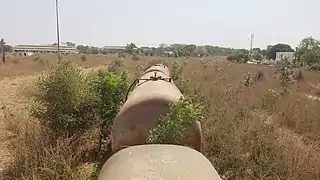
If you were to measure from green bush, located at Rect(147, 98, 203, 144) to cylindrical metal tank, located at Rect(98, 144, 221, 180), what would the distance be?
5.10 ft

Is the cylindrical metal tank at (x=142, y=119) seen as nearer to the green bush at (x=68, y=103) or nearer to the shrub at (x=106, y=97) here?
the green bush at (x=68, y=103)

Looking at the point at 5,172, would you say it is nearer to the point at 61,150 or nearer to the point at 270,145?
the point at 61,150

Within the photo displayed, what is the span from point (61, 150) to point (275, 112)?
662 cm

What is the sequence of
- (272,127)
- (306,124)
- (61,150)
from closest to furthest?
1. (61,150)
2. (272,127)
3. (306,124)

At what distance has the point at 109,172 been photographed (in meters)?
3.30

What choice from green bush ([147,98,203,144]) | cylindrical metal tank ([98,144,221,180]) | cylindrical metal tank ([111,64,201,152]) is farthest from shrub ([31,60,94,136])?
cylindrical metal tank ([98,144,221,180])

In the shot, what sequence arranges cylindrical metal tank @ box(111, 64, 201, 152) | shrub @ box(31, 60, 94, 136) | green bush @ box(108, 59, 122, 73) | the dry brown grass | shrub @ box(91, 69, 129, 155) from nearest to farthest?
cylindrical metal tank @ box(111, 64, 201, 152), the dry brown grass, shrub @ box(31, 60, 94, 136), shrub @ box(91, 69, 129, 155), green bush @ box(108, 59, 122, 73)

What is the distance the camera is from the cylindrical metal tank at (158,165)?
10.0 ft

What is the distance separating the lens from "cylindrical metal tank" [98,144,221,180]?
306cm

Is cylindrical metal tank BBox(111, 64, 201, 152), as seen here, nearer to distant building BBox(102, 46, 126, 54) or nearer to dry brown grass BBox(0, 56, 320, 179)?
dry brown grass BBox(0, 56, 320, 179)

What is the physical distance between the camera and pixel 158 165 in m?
3.18

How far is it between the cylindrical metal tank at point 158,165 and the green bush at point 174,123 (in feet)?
5.10

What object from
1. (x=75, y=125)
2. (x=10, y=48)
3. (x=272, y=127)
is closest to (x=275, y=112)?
(x=272, y=127)

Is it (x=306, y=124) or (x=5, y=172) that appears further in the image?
(x=306, y=124)
